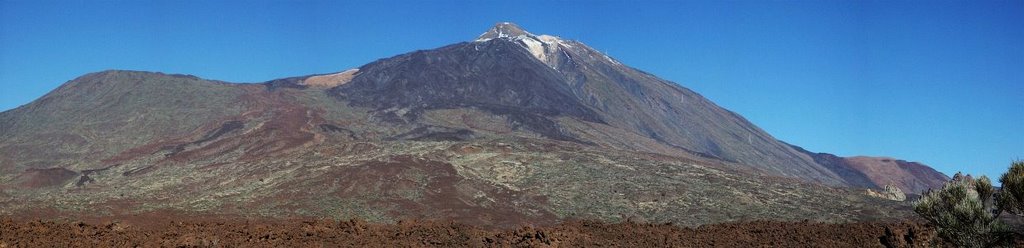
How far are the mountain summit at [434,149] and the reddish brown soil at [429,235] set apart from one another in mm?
14720

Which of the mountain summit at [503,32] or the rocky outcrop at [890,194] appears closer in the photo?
the rocky outcrop at [890,194]

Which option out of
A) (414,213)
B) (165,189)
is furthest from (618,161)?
(165,189)

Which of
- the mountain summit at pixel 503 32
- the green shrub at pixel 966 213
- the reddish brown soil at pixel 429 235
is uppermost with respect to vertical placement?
the mountain summit at pixel 503 32

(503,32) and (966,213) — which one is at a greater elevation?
(503,32)

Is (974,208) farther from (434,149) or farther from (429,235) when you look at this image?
(434,149)

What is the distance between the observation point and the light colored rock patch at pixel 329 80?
104562mm

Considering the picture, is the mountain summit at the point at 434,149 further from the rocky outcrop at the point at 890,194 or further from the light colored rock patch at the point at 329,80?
the rocky outcrop at the point at 890,194

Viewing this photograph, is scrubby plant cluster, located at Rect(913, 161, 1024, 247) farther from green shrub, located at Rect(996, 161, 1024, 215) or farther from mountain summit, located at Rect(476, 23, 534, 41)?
mountain summit, located at Rect(476, 23, 534, 41)

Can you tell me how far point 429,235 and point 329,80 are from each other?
3464 inches

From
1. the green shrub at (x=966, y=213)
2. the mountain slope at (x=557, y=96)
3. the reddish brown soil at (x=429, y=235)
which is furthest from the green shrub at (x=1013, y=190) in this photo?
the mountain slope at (x=557, y=96)

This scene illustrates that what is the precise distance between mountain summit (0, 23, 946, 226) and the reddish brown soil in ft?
48.3

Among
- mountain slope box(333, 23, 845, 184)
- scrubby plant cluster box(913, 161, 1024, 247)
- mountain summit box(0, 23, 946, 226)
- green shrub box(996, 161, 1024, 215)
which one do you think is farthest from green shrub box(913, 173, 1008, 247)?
mountain slope box(333, 23, 845, 184)

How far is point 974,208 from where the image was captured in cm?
1470

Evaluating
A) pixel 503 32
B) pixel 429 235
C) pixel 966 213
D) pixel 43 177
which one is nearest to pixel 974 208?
pixel 966 213
